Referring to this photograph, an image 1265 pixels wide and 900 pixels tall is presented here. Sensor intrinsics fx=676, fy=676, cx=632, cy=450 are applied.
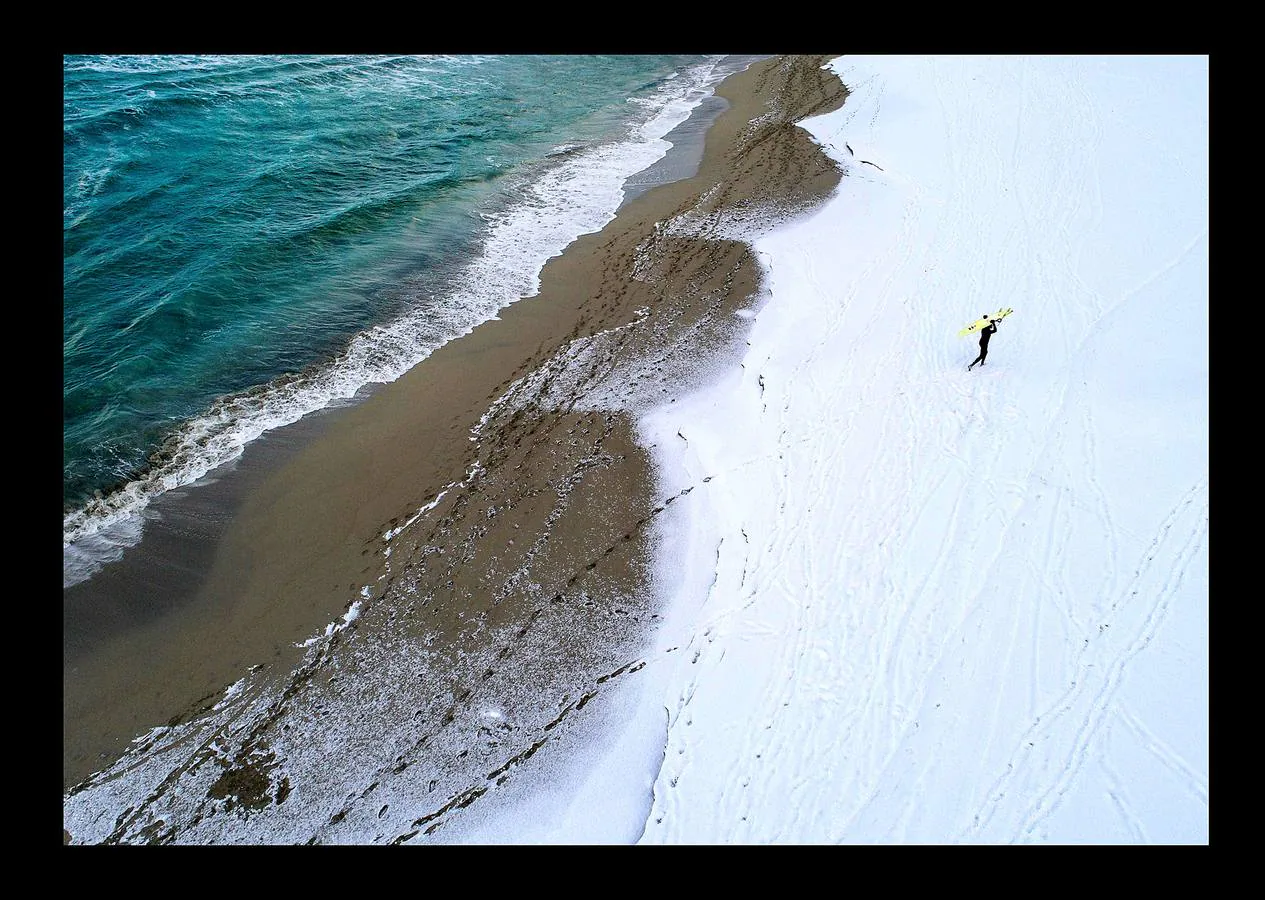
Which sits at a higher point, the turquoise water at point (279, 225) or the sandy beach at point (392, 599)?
the turquoise water at point (279, 225)

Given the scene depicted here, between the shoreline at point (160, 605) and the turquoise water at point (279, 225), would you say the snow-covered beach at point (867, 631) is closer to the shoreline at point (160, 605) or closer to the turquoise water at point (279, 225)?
the shoreline at point (160, 605)

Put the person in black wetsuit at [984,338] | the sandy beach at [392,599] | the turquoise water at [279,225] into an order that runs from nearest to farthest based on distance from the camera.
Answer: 1. the sandy beach at [392,599]
2. the person in black wetsuit at [984,338]
3. the turquoise water at [279,225]

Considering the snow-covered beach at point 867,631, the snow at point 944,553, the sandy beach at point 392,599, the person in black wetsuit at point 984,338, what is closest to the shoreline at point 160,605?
the sandy beach at point 392,599

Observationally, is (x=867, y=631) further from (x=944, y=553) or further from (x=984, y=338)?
(x=984, y=338)

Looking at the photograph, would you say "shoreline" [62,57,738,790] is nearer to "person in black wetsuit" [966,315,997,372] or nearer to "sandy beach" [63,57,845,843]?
"sandy beach" [63,57,845,843]

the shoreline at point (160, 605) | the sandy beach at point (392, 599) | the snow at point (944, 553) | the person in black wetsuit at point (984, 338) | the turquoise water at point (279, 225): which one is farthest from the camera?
the turquoise water at point (279, 225)

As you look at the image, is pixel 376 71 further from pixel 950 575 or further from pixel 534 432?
pixel 950 575

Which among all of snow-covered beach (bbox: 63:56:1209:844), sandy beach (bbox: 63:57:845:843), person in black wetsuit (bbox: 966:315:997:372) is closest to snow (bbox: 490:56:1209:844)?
snow-covered beach (bbox: 63:56:1209:844)

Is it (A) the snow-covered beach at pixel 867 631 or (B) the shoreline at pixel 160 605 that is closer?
(A) the snow-covered beach at pixel 867 631
